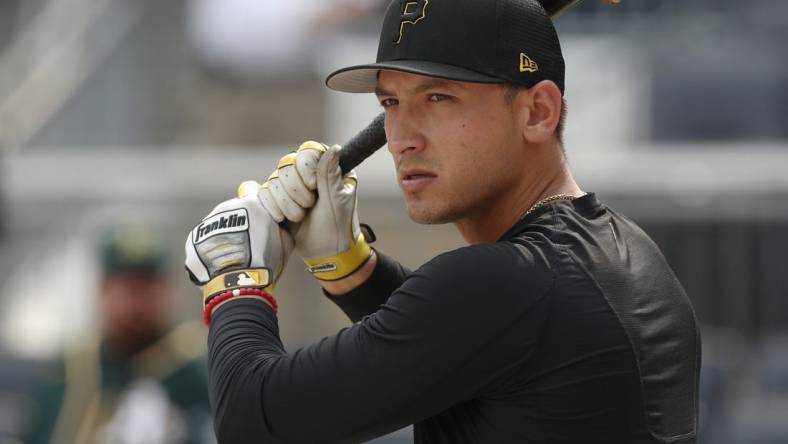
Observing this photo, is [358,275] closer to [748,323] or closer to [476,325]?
[476,325]

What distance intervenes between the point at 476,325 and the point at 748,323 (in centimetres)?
608

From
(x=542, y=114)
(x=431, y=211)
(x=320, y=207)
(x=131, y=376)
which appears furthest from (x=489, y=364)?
(x=131, y=376)

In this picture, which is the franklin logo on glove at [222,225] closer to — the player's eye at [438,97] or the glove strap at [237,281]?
the glove strap at [237,281]

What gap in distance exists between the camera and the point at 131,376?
166 inches

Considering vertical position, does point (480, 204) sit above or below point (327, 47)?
below

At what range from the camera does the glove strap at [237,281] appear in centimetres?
215

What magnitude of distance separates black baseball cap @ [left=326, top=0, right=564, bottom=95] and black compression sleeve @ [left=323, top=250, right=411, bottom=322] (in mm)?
532

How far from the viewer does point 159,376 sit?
4.18 m

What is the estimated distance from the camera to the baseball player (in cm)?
189

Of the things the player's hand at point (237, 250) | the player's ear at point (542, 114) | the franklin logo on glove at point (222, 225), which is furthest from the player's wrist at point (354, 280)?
the player's ear at point (542, 114)

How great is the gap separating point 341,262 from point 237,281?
12.7 inches

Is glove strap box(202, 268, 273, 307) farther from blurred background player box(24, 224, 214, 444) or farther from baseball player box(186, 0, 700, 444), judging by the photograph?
blurred background player box(24, 224, 214, 444)

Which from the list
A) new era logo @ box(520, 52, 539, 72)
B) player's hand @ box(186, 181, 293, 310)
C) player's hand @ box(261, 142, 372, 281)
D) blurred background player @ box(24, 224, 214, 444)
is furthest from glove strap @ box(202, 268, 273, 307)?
blurred background player @ box(24, 224, 214, 444)

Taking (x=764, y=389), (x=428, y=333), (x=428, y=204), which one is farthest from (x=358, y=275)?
(x=764, y=389)
